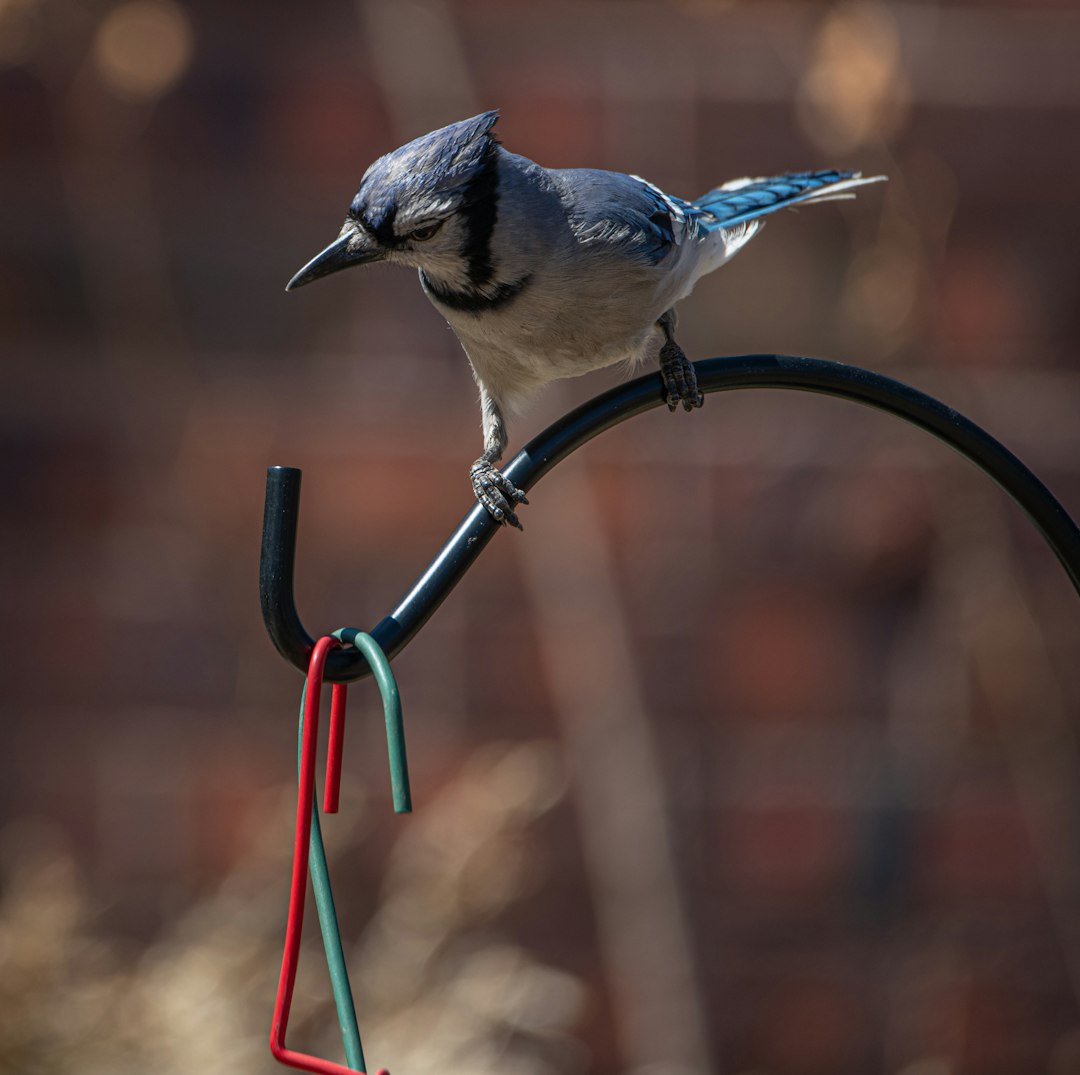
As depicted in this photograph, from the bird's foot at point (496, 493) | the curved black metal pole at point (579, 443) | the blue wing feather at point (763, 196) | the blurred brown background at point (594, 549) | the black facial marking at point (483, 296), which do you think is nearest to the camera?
the curved black metal pole at point (579, 443)

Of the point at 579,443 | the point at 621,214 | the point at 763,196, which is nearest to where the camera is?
the point at 579,443

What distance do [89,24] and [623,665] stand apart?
1344mm

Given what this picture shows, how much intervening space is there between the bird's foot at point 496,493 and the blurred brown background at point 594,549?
0.69 meters

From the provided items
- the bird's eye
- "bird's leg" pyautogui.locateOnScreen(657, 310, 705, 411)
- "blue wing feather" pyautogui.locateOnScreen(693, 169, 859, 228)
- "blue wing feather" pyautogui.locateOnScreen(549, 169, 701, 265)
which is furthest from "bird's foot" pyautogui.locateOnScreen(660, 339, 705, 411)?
"blue wing feather" pyautogui.locateOnScreen(693, 169, 859, 228)

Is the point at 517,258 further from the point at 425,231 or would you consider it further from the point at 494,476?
the point at 494,476

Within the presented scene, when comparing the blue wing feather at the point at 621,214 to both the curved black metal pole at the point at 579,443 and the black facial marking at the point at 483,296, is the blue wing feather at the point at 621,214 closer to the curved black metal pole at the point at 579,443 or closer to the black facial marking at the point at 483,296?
the black facial marking at the point at 483,296

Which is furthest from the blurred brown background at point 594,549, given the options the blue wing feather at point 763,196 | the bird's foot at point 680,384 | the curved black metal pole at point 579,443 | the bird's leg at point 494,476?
the curved black metal pole at point 579,443

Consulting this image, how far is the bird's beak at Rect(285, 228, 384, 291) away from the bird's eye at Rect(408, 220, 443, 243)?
1.7 inches

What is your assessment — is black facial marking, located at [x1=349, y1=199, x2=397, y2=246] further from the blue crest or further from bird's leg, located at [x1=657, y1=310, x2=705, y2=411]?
bird's leg, located at [x1=657, y1=310, x2=705, y2=411]

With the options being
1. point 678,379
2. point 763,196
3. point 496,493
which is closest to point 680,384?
point 678,379

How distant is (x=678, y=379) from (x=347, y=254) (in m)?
0.36

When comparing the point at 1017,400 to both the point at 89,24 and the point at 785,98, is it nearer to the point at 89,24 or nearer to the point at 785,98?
the point at 785,98

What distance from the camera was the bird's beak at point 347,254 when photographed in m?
1.48

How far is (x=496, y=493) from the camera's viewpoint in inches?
60.4
